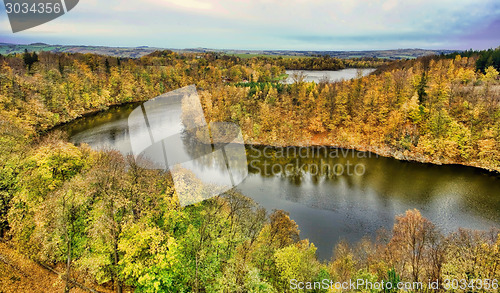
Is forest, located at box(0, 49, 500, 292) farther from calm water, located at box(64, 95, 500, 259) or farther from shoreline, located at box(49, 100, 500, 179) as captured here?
calm water, located at box(64, 95, 500, 259)

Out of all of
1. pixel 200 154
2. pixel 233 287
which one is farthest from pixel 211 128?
pixel 233 287

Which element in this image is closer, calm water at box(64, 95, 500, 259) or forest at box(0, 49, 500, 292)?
forest at box(0, 49, 500, 292)

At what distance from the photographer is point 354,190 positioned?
3022 centimetres

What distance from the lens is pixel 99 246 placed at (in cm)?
1162

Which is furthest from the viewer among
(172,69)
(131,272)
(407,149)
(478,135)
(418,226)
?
(172,69)

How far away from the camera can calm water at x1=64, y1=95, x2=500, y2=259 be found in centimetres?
2367

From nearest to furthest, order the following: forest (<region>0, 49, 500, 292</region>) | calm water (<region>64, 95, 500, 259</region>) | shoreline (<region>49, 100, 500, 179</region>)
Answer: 1. forest (<region>0, 49, 500, 292</region>)
2. calm water (<region>64, 95, 500, 259</region>)
3. shoreline (<region>49, 100, 500, 179</region>)

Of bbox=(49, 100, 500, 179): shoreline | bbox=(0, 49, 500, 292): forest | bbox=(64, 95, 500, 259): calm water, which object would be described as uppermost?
bbox=(0, 49, 500, 292): forest

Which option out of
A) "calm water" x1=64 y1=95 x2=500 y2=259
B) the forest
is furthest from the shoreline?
"calm water" x1=64 y1=95 x2=500 y2=259

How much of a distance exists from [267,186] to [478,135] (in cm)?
3233

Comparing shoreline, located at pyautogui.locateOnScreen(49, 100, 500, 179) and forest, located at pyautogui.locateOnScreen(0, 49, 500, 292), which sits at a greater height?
forest, located at pyautogui.locateOnScreen(0, 49, 500, 292)

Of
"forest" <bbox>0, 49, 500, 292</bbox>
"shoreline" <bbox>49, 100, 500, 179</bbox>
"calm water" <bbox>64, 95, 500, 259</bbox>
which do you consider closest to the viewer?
"forest" <bbox>0, 49, 500, 292</bbox>

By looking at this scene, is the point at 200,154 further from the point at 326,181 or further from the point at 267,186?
the point at 326,181

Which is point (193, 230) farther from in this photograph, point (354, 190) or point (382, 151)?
point (382, 151)
